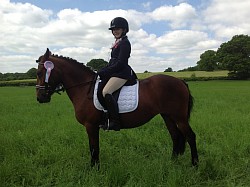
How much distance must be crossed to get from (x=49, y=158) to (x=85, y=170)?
112cm

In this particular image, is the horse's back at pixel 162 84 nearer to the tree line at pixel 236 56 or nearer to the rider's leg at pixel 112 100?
the rider's leg at pixel 112 100

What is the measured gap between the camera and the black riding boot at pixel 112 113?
5.70m

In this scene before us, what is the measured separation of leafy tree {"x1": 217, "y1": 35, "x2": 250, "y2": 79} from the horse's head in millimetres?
66171

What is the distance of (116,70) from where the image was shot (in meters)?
5.79

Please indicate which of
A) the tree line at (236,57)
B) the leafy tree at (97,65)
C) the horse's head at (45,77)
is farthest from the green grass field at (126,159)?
the tree line at (236,57)

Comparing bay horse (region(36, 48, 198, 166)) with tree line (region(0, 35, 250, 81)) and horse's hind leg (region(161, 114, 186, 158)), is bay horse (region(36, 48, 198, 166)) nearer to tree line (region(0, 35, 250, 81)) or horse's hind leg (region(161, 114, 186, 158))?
horse's hind leg (region(161, 114, 186, 158))

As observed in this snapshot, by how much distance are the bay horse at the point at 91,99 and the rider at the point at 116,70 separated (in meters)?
Result: 0.27

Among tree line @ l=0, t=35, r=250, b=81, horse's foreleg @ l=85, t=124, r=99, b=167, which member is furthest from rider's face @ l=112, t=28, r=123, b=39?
tree line @ l=0, t=35, r=250, b=81

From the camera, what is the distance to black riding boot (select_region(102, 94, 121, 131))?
570 cm

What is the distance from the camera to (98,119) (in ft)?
19.4

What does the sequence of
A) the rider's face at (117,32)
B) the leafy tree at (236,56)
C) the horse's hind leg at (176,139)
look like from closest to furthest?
the rider's face at (117,32) < the horse's hind leg at (176,139) < the leafy tree at (236,56)

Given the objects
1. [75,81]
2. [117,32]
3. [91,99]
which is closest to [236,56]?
[117,32]

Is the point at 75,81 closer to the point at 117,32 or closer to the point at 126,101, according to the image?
the point at 126,101

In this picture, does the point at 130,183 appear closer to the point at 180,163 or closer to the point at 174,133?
the point at 180,163
